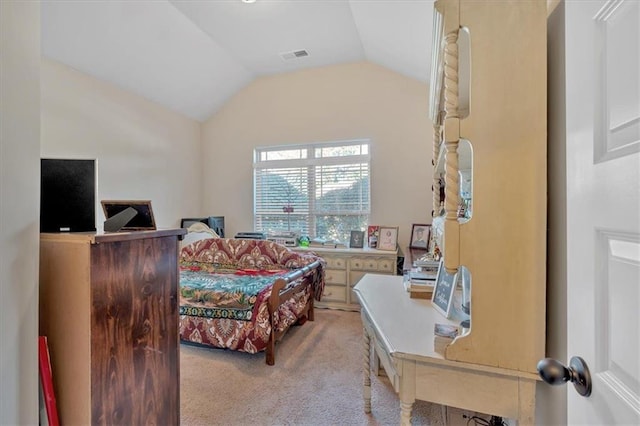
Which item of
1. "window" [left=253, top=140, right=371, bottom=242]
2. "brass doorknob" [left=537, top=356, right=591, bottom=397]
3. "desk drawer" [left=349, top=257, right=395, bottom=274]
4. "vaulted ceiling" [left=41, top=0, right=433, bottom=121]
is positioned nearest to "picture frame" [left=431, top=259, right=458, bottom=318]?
"brass doorknob" [left=537, top=356, right=591, bottom=397]

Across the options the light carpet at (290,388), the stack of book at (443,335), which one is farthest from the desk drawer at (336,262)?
the stack of book at (443,335)

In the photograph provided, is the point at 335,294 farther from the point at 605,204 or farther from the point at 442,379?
the point at 605,204

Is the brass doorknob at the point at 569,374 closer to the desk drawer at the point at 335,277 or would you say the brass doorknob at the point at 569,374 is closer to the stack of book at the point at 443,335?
the stack of book at the point at 443,335

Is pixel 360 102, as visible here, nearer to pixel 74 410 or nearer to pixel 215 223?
pixel 215 223

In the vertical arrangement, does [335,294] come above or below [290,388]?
above

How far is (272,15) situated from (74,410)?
11.4 feet

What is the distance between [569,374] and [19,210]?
4.91 ft

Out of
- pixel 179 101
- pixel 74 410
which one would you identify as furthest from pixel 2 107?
pixel 179 101

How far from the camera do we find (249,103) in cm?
485

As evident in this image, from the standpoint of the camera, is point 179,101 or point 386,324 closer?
point 386,324

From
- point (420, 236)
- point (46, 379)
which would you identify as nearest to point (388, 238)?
point (420, 236)

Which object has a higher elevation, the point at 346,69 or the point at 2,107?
the point at 346,69

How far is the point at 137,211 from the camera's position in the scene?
4.32 ft

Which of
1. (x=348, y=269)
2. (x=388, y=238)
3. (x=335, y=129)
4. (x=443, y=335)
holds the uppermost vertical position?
(x=335, y=129)
